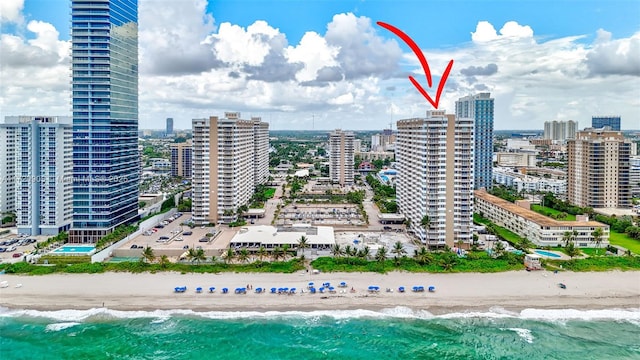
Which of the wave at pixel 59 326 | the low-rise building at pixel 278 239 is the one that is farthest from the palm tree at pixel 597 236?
the wave at pixel 59 326

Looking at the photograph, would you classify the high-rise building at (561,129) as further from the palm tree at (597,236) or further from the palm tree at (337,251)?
the palm tree at (337,251)

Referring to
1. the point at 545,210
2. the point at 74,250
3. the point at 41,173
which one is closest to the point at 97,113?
the point at 41,173

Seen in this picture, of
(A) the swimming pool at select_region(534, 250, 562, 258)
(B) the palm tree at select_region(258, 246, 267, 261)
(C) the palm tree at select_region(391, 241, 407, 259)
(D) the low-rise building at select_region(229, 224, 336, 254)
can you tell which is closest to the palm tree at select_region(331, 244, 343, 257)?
(D) the low-rise building at select_region(229, 224, 336, 254)

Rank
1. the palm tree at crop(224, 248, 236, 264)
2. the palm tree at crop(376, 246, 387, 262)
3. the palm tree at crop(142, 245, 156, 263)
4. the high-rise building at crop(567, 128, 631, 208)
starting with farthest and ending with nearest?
1. the high-rise building at crop(567, 128, 631, 208)
2. the palm tree at crop(224, 248, 236, 264)
3. the palm tree at crop(376, 246, 387, 262)
4. the palm tree at crop(142, 245, 156, 263)

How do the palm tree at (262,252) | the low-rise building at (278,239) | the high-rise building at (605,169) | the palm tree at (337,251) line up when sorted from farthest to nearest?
1. the high-rise building at (605,169)
2. the low-rise building at (278,239)
3. the palm tree at (262,252)
4. the palm tree at (337,251)

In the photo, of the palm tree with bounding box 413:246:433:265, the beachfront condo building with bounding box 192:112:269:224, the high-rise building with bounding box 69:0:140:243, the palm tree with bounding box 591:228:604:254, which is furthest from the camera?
the beachfront condo building with bounding box 192:112:269:224

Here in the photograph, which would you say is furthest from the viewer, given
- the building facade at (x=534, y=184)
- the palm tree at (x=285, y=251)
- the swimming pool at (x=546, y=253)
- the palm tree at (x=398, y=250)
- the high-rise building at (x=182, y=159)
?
the high-rise building at (x=182, y=159)

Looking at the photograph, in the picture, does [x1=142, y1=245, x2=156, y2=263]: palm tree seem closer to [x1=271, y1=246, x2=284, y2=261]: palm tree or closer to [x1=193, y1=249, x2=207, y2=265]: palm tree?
[x1=193, y1=249, x2=207, y2=265]: palm tree

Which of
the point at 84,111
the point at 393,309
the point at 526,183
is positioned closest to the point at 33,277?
the point at 84,111
